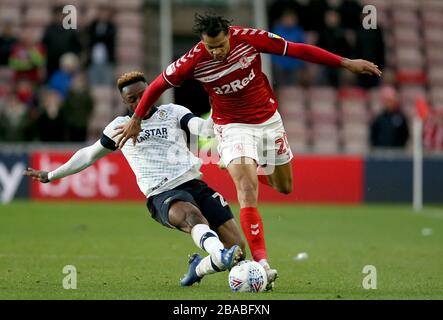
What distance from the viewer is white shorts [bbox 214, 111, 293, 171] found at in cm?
954

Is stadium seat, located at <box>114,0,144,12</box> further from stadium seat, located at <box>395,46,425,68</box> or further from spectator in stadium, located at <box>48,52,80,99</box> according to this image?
stadium seat, located at <box>395,46,425,68</box>

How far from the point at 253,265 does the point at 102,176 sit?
1145 centimetres

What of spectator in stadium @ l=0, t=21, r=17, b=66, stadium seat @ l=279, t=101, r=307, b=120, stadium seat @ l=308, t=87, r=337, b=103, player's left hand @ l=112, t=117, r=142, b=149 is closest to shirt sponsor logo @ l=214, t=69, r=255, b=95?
player's left hand @ l=112, t=117, r=142, b=149

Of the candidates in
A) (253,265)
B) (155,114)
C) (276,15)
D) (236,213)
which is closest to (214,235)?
(253,265)

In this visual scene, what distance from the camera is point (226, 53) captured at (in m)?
9.31

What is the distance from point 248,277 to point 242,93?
1.79m

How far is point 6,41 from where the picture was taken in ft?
69.6

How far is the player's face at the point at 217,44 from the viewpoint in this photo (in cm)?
911

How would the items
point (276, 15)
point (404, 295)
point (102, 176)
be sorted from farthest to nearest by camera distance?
point (276, 15) < point (102, 176) < point (404, 295)

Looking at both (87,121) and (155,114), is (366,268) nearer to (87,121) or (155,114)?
(155,114)

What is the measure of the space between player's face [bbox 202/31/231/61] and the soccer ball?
5.61ft

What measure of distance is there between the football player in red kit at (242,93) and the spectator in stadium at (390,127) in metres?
10.8

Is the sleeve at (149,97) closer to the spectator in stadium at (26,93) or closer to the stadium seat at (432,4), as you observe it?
the spectator in stadium at (26,93)

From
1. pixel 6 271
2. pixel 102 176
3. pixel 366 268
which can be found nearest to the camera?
pixel 6 271
